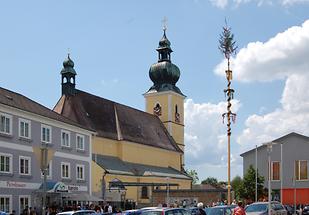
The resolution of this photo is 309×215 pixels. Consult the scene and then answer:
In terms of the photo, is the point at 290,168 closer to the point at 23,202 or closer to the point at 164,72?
the point at 164,72

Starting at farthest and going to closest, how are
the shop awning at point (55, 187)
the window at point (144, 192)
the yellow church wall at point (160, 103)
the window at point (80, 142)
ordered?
the yellow church wall at point (160, 103) → the window at point (144, 192) → the window at point (80, 142) → the shop awning at point (55, 187)

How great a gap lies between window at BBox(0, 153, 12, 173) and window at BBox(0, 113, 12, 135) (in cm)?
158

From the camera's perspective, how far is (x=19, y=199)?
4141cm

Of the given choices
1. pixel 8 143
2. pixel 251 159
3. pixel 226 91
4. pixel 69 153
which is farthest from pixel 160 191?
pixel 226 91

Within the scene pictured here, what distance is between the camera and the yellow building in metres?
68.9

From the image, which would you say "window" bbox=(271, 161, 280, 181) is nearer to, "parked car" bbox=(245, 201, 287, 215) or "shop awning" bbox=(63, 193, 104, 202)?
"shop awning" bbox=(63, 193, 104, 202)

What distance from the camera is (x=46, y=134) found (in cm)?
4584

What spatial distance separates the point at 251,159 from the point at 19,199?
3481cm

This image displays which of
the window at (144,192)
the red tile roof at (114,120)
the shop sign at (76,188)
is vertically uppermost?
the red tile roof at (114,120)

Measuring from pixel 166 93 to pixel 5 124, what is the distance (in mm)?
55560

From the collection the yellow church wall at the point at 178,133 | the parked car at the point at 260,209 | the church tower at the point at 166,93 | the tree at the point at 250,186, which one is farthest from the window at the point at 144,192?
the parked car at the point at 260,209

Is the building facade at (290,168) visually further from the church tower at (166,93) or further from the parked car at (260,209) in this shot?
the parked car at (260,209)

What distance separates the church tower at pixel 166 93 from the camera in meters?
95.0

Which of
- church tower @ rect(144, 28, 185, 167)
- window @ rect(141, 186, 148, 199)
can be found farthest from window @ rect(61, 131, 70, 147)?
church tower @ rect(144, 28, 185, 167)
